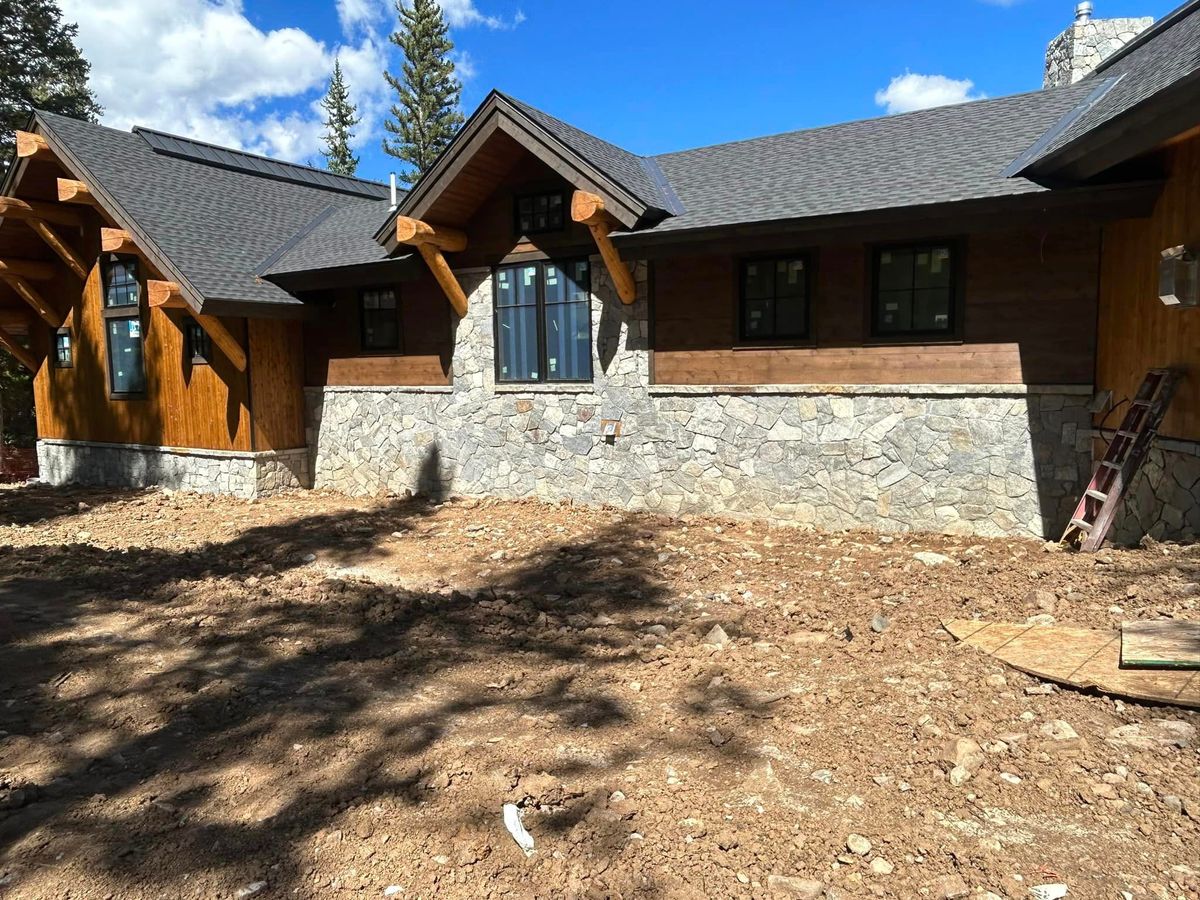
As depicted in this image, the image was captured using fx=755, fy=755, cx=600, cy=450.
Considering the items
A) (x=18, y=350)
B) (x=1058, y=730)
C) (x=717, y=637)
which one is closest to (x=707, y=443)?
(x=717, y=637)

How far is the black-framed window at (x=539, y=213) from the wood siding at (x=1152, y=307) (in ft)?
22.2

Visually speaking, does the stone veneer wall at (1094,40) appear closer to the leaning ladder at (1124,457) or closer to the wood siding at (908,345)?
the wood siding at (908,345)

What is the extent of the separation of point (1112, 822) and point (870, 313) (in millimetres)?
6696

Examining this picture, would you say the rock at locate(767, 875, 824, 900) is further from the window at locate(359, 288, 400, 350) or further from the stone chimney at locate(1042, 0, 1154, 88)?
the stone chimney at locate(1042, 0, 1154, 88)

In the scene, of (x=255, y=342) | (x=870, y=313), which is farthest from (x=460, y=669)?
(x=255, y=342)

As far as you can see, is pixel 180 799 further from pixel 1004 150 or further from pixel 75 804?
pixel 1004 150

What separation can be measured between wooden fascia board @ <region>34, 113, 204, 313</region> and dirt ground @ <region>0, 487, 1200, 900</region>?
18.2 ft

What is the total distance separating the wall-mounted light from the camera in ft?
19.2

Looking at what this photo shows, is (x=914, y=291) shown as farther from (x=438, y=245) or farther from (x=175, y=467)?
(x=175, y=467)

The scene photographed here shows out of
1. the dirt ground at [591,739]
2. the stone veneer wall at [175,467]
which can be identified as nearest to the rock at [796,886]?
the dirt ground at [591,739]

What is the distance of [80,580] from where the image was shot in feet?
24.9

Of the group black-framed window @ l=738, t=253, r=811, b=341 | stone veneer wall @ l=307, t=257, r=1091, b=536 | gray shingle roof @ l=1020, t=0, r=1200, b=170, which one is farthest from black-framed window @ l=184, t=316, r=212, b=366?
gray shingle roof @ l=1020, t=0, r=1200, b=170

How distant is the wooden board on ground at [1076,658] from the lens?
12.9 feet

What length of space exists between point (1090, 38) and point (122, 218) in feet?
50.9
